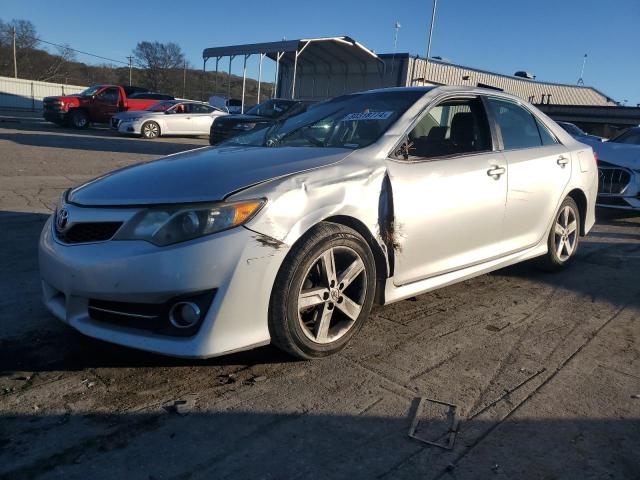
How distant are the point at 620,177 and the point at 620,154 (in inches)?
15.5

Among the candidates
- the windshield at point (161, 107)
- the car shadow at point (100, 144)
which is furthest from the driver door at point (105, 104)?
the car shadow at point (100, 144)

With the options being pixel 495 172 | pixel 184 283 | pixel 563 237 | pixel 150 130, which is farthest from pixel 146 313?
pixel 150 130

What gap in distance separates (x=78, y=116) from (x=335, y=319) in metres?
21.5

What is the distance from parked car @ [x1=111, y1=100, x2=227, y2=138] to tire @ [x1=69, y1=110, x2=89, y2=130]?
1.87 meters

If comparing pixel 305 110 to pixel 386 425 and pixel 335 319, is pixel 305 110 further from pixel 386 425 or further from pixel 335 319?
pixel 386 425

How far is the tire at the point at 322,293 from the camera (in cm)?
269

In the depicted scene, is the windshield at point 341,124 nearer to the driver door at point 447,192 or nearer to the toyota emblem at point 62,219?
the driver door at point 447,192

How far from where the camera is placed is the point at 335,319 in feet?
10.2

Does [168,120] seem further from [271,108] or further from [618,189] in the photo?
[618,189]

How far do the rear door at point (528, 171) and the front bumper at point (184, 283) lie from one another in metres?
2.27

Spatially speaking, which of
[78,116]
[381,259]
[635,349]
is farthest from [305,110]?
[78,116]

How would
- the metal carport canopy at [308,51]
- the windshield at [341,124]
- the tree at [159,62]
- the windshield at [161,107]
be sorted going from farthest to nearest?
1. the tree at [159,62]
2. the metal carport canopy at [308,51]
3. the windshield at [161,107]
4. the windshield at [341,124]

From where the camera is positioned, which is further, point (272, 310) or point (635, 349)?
point (635, 349)

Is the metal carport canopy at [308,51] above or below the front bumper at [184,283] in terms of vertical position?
above
